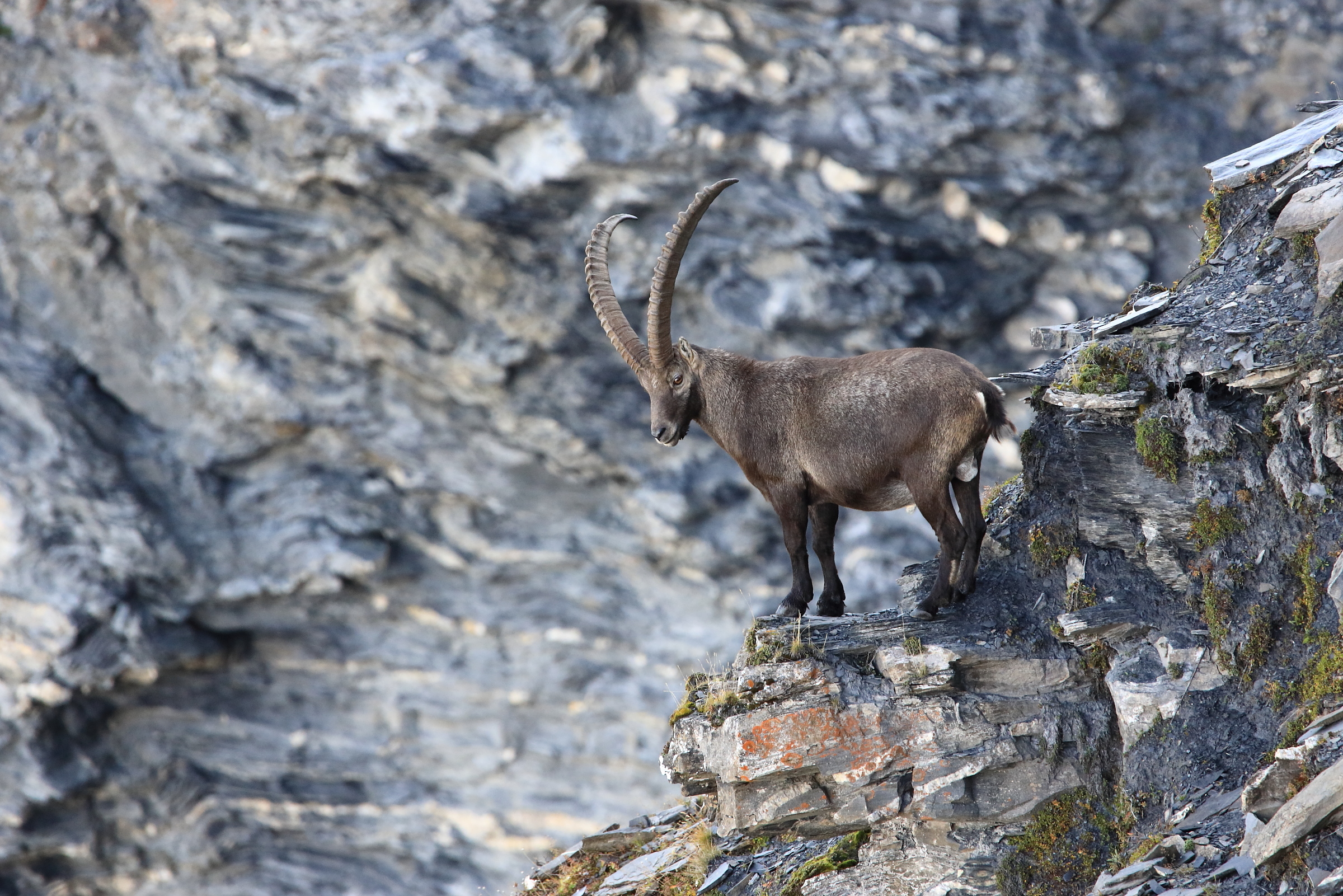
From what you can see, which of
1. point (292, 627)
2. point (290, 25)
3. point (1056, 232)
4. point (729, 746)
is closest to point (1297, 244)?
point (729, 746)

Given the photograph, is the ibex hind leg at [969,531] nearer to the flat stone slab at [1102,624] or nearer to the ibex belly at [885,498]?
the ibex belly at [885,498]

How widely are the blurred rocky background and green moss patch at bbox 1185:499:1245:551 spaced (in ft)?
68.1

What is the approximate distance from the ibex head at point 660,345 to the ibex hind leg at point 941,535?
2285mm

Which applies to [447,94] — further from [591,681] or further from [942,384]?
[942,384]

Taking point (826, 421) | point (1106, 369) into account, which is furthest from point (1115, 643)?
point (826, 421)

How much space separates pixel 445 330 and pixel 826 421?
2291cm

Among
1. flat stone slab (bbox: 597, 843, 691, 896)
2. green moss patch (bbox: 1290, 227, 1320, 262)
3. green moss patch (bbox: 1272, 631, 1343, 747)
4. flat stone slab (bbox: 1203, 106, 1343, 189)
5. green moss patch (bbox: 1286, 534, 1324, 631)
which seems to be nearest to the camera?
green moss patch (bbox: 1272, 631, 1343, 747)

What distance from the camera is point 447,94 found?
26.8 meters

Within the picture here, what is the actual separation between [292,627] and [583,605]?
30.5ft

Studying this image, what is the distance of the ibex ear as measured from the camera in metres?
9.77

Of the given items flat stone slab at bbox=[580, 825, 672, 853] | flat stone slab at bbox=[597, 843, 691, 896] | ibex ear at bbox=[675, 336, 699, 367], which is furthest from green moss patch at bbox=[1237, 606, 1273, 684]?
flat stone slab at bbox=[580, 825, 672, 853]

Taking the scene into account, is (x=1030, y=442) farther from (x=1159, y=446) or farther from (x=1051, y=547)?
(x=1159, y=446)

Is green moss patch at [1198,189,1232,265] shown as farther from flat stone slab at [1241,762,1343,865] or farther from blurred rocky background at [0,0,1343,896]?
blurred rocky background at [0,0,1343,896]

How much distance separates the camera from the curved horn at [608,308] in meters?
9.95
